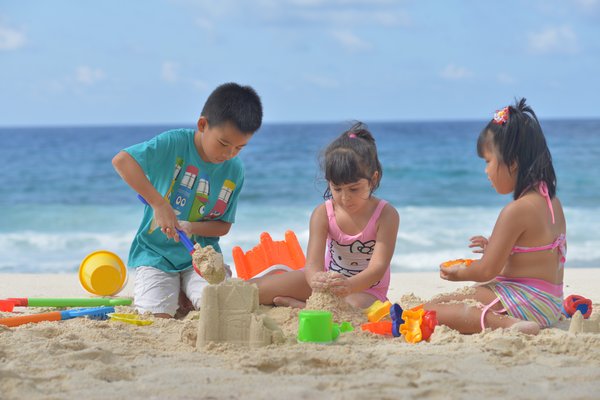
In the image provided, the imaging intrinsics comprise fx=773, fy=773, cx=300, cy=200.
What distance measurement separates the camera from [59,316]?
3.46 m

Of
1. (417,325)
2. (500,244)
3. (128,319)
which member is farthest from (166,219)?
(500,244)

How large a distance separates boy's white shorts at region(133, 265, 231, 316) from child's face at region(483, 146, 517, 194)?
4.37 feet

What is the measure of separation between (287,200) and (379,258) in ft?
32.4

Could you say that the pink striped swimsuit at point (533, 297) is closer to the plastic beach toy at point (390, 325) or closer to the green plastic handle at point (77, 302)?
the plastic beach toy at point (390, 325)

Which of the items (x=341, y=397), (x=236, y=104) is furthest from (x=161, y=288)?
(x=341, y=397)

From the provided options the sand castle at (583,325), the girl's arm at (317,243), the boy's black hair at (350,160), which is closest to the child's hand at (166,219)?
the girl's arm at (317,243)

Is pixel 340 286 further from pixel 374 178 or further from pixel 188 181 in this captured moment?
pixel 188 181

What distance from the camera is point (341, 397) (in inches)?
84.2

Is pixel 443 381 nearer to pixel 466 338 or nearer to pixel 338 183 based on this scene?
pixel 466 338

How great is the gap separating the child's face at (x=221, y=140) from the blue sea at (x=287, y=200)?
0.42 m

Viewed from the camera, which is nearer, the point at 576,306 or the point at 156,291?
the point at 576,306

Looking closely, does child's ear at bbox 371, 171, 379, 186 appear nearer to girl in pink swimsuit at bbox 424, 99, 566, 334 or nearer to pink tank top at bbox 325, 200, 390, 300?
pink tank top at bbox 325, 200, 390, 300

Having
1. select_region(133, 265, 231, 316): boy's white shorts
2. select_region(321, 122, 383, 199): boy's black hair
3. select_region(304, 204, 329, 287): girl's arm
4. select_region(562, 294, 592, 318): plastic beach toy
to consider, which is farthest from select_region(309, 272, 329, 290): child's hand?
select_region(562, 294, 592, 318): plastic beach toy

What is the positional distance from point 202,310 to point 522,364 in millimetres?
1104
